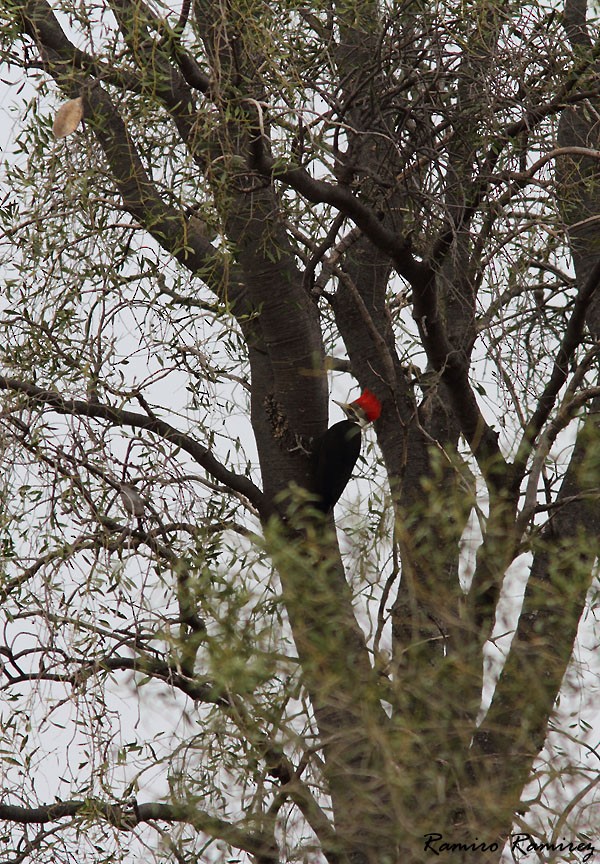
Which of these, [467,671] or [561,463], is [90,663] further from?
[561,463]

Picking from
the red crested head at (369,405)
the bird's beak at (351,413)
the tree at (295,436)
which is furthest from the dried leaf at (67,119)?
the red crested head at (369,405)

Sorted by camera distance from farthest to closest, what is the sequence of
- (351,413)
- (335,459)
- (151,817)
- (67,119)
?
(351,413) < (335,459) < (151,817) < (67,119)

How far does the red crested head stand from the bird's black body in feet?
→ 0.90

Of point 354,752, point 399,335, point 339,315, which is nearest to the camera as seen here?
point 354,752

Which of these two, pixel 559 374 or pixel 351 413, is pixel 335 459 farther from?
pixel 559 374

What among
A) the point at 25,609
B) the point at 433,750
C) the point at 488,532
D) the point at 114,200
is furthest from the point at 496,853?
the point at 114,200

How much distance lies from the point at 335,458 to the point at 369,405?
1.53 feet

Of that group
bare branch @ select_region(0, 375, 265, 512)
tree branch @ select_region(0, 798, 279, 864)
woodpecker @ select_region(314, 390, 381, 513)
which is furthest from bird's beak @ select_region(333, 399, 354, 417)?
tree branch @ select_region(0, 798, 279, 864)

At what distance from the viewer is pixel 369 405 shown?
15.0 ft

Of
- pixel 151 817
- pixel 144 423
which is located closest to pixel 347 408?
pixel 144 423

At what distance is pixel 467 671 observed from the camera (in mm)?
3273

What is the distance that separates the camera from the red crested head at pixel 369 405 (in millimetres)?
4531

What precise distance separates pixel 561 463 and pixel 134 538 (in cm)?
166

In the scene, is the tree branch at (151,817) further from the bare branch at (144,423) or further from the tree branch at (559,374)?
the tree branch at (559,374)
